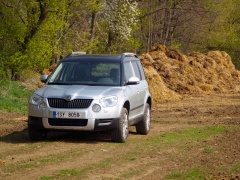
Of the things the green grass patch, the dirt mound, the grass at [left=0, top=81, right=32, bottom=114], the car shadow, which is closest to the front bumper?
the car shadow

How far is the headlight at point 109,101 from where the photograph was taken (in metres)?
12.3

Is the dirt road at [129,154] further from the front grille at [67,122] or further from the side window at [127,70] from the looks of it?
the side window at [127,70]

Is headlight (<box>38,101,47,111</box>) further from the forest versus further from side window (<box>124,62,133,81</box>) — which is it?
the forest

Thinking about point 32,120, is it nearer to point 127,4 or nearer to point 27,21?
point 27,21

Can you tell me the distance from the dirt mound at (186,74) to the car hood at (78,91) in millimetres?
12938

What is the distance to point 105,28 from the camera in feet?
145

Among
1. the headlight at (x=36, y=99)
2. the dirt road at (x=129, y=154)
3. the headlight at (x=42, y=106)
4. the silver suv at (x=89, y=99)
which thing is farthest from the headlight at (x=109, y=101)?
the headlight at (x=36, y=99)

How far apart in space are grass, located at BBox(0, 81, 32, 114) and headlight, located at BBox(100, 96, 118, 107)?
23.6 feet

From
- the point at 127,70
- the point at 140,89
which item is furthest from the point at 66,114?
the point at 140,89

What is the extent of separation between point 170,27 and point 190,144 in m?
43.0

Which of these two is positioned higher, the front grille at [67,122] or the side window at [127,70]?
the side window at [127,70]

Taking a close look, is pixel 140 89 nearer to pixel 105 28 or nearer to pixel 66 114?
pixel 66 114

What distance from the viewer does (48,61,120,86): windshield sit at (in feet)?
43.4

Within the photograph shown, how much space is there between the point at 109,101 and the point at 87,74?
1262 mm
